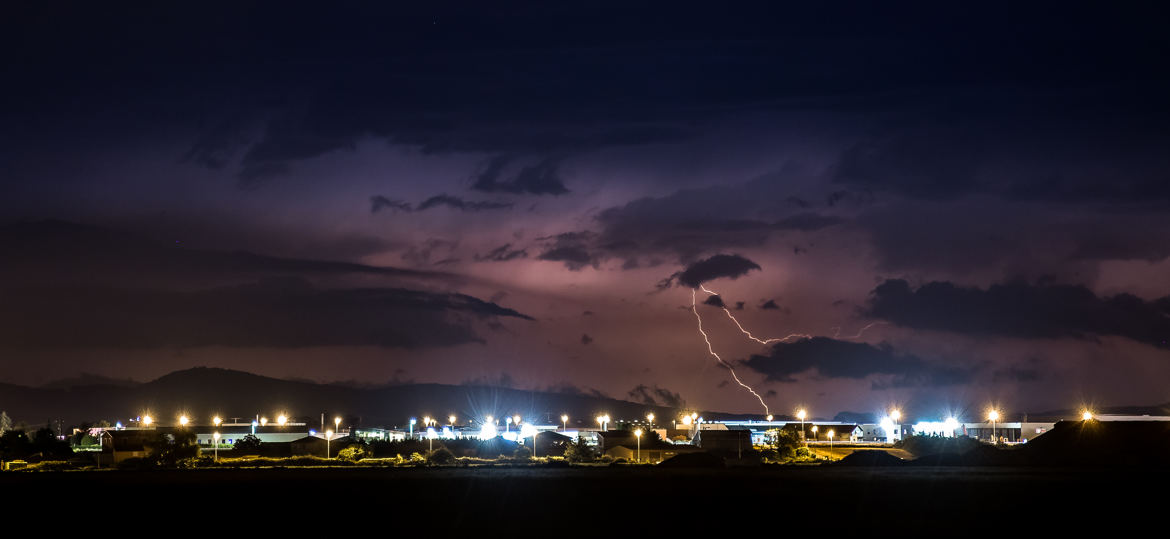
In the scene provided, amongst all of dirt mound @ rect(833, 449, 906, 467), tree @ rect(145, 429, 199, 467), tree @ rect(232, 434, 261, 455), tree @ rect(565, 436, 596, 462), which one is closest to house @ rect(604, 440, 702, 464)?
tree @ rect(565, 436, 596, 462)

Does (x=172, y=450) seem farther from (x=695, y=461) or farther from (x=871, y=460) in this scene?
(x=871, y=460)

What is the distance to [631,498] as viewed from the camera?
4512cm

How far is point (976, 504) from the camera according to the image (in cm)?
4081

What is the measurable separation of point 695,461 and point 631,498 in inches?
1686

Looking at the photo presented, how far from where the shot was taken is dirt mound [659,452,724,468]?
3275 inches

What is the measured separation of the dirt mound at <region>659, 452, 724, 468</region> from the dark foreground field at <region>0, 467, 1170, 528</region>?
640 inches

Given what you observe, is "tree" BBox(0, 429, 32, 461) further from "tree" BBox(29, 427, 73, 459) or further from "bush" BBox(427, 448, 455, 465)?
"bush" BBox(427, 448, 455, 465)

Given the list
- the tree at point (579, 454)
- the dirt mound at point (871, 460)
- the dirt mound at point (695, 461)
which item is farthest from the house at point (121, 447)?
the dirt mound at point (871, 460)

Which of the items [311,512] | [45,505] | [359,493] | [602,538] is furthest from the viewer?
[359,493]

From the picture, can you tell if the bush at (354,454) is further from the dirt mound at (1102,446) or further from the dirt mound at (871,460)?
the dirt mound at (1102,446)

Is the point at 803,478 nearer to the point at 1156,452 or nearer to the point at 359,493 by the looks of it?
the point at 359,493

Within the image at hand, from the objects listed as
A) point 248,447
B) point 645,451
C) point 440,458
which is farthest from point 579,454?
point 248,447

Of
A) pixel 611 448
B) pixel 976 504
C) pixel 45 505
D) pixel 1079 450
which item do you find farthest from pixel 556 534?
pixel 611 448

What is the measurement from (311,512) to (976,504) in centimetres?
2253
